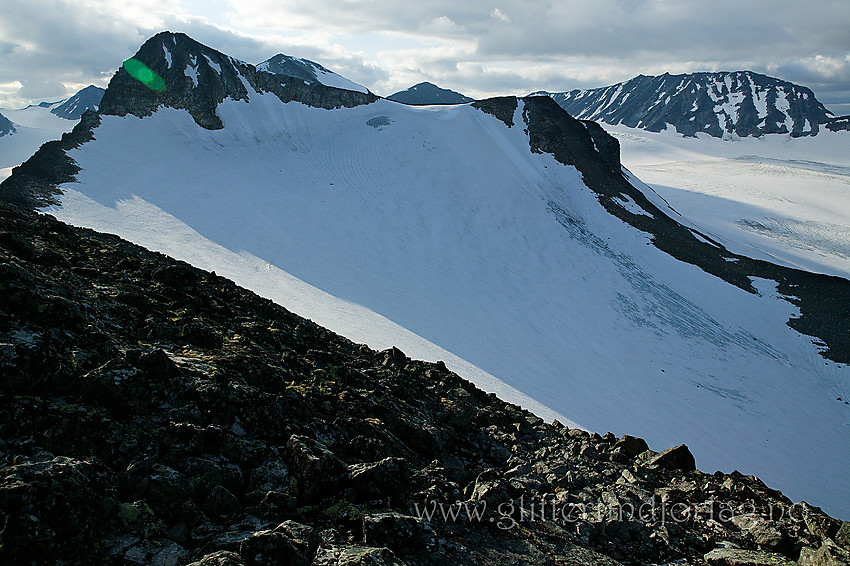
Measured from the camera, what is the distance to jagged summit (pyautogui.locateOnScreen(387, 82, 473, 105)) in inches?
6649

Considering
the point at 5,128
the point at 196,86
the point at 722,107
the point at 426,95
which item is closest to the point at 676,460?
the point at 196,86

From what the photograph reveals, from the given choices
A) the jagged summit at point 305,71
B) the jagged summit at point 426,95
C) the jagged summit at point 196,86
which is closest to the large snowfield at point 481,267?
the jagged summit at point 196,86

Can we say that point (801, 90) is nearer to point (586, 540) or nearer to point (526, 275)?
point (526, 275)

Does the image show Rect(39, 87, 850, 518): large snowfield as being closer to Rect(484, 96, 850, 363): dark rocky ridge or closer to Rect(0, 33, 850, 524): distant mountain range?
Rect(0, 33, 850, 524): distant mountain range

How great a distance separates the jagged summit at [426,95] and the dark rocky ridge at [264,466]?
6717 inches

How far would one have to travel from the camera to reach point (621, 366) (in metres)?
19.8

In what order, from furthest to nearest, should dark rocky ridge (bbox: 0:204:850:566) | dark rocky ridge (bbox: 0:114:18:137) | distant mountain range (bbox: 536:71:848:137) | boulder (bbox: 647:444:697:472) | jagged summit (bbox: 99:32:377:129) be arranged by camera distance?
distant mountain range (bbox: 536:71:848:137) < dark rocky ridge (bbox: 0:114:18:137) < jagged summit (bbox: 99:32:377:129) < boulder (bbox: 647:444:697:472) < dark rocky ridge (bbox: 0:204:850:566)

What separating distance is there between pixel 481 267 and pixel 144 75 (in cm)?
3375

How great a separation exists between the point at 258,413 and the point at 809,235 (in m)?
71.3

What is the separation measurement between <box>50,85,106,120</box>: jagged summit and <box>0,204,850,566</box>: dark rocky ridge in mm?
172445

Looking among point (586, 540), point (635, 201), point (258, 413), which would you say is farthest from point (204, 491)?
point (635, 201)

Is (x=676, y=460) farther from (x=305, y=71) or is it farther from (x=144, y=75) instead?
(x=305, y=71)

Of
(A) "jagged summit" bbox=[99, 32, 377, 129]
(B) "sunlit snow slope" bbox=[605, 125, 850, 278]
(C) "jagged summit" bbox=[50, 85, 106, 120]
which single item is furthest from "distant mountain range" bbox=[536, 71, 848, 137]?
(C) "jagged summit" bbox=[50, 85, 106, 120]

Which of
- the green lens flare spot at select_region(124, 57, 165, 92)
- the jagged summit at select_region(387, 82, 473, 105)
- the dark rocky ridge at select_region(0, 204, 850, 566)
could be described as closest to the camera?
the dark rocky ridge at select_region(0, 204, 850, 566)
